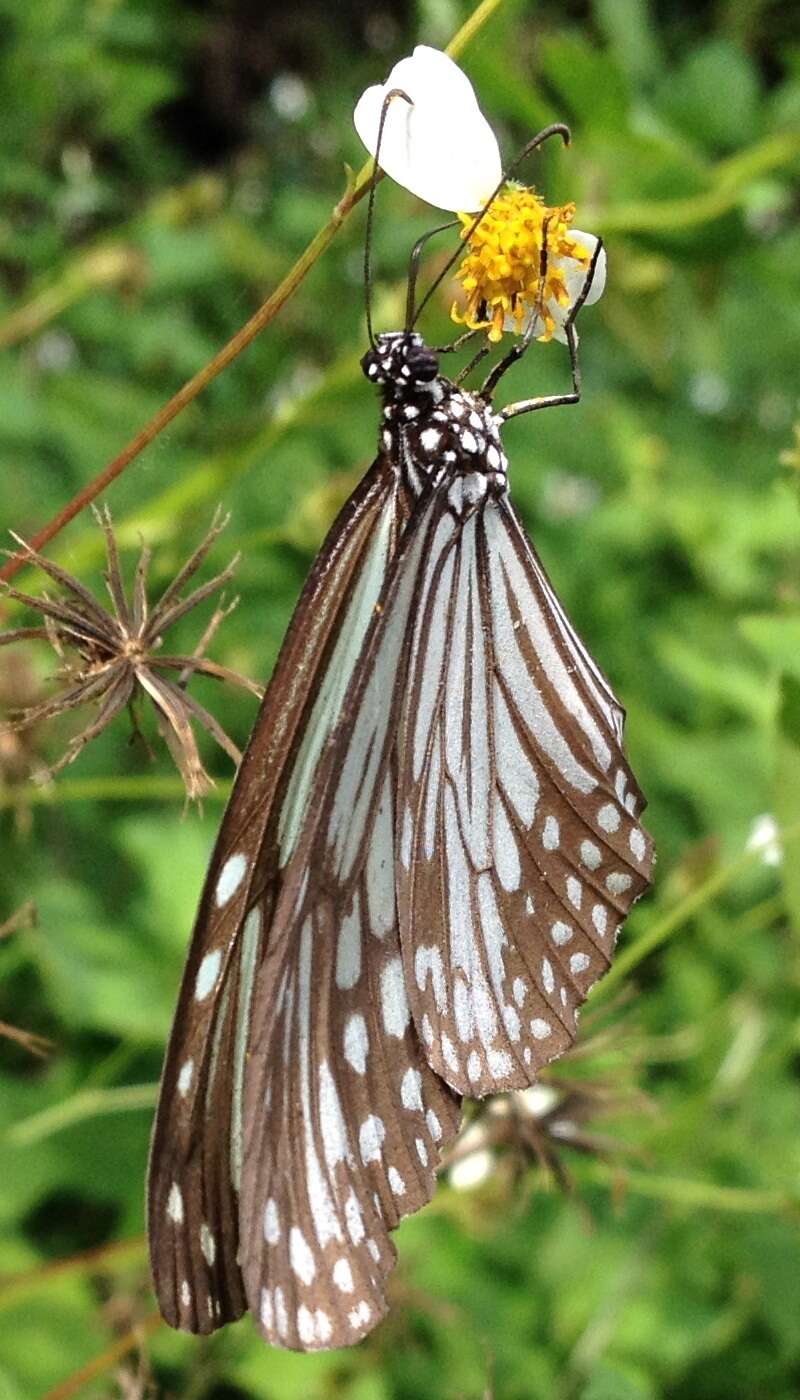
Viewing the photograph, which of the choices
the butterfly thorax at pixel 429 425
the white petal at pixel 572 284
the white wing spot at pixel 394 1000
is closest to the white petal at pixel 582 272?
the white petal at pixel 572 284

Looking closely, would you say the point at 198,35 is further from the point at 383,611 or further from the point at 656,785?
the point at 383,611

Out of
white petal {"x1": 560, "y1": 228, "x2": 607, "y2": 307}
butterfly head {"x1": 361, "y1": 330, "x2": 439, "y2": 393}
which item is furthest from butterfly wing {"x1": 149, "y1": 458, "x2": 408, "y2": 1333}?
white petal {"x1": 560, "y1": 228, "x2": 607, "y2": 307}

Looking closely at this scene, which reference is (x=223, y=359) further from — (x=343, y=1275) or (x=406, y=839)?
(x=343, y=1275)

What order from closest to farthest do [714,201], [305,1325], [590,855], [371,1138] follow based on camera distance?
[305,1325] → [371,1138] → [590,855] → [714,201]

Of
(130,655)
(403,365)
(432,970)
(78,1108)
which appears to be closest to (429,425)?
(403,365)

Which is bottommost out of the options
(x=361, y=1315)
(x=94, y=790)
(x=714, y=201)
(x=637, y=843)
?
(x=361, y=1315)

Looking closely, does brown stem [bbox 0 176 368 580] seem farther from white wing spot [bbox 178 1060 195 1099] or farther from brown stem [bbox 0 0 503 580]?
white wing spot [bbox 178 1060 195 1099]

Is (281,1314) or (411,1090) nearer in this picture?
(281,1314)
